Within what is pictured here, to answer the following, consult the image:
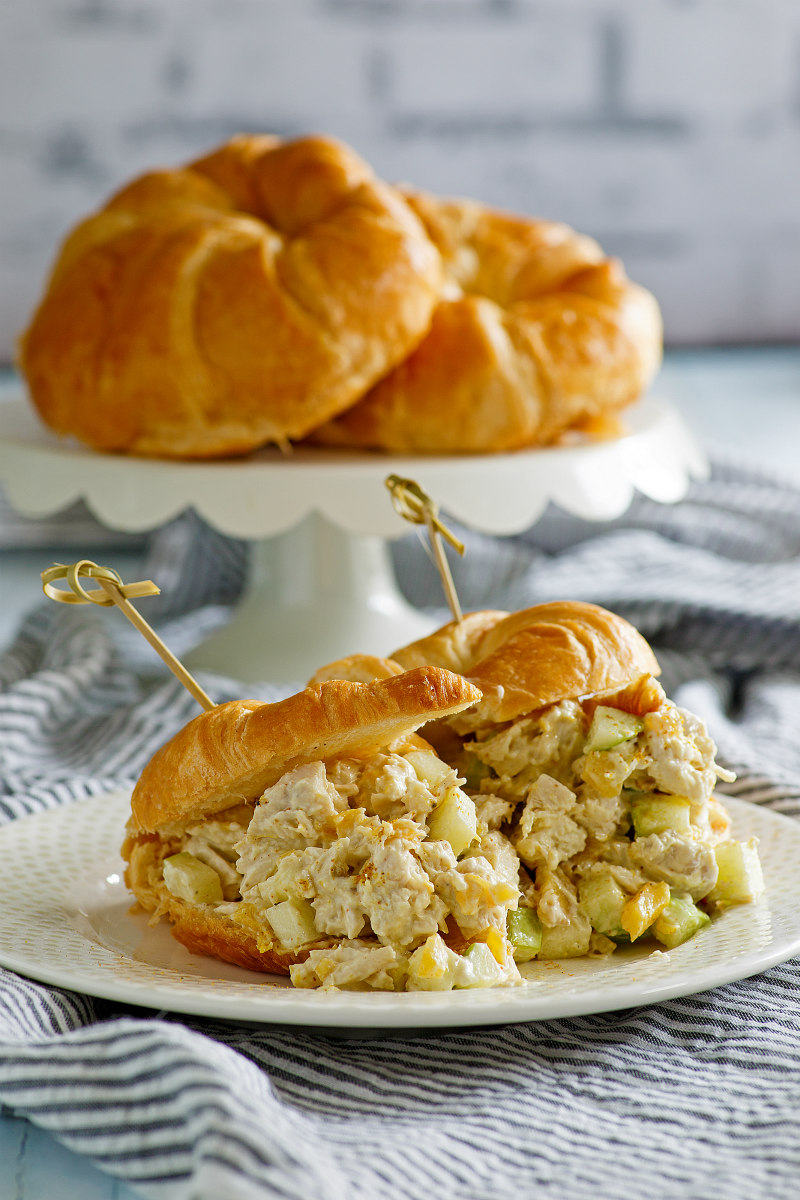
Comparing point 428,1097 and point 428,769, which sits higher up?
point 428,769

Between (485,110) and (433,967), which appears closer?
(433,967)

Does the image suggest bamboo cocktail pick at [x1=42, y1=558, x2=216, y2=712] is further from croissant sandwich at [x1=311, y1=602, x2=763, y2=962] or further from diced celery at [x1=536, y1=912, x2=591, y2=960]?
diced celery at [x1=536, y1=912, x2=591, y2=960]

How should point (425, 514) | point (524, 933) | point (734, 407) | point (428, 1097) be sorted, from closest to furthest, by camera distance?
1. point (428, 1097)
2. point (524, 933)
3. point (425, 514)
4. point (734, 407)

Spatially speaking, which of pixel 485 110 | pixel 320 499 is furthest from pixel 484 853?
pixel 485 110

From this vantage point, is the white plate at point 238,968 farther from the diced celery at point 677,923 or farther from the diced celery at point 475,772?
the diced celery at point 475,772

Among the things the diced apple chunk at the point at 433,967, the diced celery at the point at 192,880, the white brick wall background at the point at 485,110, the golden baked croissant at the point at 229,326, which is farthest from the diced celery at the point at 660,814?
the white brick wall background at the point at 485,110

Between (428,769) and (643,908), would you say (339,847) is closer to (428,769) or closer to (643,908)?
(428,769)
